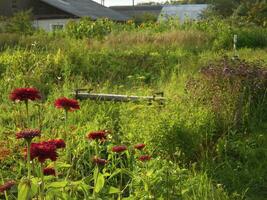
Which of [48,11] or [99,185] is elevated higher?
[48,11]

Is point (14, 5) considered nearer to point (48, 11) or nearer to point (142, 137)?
point (48, 11)

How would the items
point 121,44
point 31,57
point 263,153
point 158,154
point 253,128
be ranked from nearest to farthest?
point 158,154, point 263,153, point 253,128, point 31,57, point 121,44

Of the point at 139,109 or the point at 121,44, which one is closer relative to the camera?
the point at 139,109

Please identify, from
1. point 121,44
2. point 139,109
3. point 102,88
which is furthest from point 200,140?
point 121,44

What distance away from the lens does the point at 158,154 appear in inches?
157

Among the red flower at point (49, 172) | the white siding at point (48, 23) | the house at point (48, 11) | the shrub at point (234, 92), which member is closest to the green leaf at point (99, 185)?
the red flower at point (49, 172)

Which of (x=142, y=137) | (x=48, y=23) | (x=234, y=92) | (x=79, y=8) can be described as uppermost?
(x=79, y=8)

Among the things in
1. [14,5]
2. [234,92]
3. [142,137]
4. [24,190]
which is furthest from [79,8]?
[24,190]

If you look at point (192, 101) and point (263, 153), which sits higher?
point (192, 101)

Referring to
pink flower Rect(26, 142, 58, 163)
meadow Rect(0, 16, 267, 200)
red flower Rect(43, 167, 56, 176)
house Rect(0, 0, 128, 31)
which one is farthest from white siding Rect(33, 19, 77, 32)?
pink flower Rect(26, 142, 58, 163)

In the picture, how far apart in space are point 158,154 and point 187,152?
27cm

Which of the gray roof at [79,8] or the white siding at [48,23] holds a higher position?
the gray roof at [79,8]

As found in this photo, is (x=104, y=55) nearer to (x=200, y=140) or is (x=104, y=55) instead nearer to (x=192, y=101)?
(x=192, y=101)

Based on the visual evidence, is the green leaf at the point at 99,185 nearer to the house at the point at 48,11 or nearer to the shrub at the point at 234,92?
the shrub at the point at 234,92
